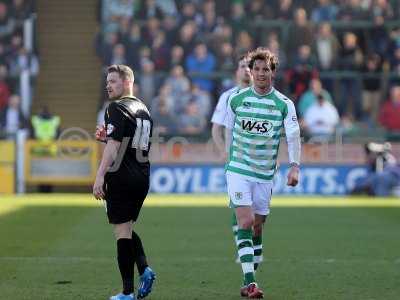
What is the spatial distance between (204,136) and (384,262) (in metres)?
13.9

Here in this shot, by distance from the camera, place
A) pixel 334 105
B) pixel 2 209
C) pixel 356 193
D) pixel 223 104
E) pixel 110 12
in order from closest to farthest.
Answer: pixel 223 104, pixel 2 209, pixel 356 193, pixel 334 105, pixel 110 12

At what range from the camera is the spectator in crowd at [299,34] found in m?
27.7

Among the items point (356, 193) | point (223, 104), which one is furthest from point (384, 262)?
point (356, 193)

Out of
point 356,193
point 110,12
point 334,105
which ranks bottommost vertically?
point 356,193

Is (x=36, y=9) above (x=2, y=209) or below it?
above

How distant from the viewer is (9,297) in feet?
30.3

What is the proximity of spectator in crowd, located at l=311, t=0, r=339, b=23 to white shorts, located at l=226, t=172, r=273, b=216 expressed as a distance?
765 inches

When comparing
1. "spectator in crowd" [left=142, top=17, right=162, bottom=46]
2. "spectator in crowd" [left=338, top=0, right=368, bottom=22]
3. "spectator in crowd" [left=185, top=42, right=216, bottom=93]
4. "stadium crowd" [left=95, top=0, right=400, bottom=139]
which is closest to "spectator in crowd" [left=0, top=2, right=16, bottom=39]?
"stadium crowd" [left=95, top=0, right=400, bottom=139]

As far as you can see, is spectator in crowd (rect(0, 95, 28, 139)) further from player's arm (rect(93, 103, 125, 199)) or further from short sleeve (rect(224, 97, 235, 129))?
player's arm (rect(93, 103, 125, 199))

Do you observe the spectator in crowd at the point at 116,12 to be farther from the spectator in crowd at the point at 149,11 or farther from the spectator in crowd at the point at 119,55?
the spectator in crowd at the point at 119,55

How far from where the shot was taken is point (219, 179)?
25.4 meters

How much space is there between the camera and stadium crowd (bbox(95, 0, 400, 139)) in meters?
26.5

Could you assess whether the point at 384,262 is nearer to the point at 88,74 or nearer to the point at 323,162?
the point at 323,162

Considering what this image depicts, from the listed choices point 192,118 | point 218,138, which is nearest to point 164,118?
point 192,118
